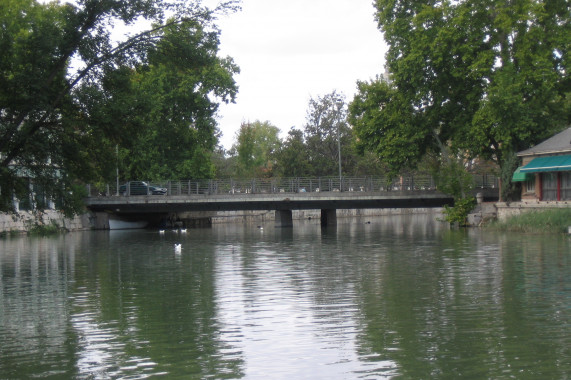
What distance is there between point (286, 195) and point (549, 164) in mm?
20695

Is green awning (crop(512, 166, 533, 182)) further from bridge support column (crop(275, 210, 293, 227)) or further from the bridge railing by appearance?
bridge support column (crop(275, 210, 293, 227))

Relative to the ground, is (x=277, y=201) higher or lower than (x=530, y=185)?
lower

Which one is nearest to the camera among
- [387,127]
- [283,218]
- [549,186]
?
[549,186]

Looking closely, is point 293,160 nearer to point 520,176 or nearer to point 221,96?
point 221,96

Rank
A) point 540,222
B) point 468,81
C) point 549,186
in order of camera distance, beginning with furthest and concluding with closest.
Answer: point 468,81 < point 549,186 < point 540,222

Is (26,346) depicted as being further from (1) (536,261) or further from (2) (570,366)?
(1) (536,261)

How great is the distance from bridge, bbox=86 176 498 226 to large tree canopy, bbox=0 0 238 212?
3319 centimetres

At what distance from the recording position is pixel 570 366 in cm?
1095

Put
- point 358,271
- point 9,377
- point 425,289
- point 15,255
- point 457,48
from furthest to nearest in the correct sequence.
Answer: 1. point 457,48
2. point 15,255
3. point 358,271
4. point 425,289
5. point 9,377

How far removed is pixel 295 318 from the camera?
15688mm

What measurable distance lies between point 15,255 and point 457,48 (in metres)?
32.0

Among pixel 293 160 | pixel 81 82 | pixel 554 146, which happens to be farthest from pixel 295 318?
pixel 293 160

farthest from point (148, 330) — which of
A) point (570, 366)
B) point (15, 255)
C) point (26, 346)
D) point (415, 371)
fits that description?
point (15, 255)

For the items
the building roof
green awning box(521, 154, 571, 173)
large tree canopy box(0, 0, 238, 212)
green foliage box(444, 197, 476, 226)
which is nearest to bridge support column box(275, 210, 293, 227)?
green foliage box(444, 197, 476, 226)
